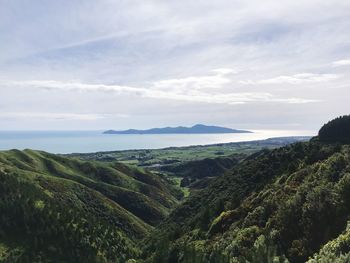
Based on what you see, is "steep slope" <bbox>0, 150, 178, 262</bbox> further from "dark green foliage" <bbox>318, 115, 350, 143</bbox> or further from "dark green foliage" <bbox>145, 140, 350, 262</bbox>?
"dark green foliage" <bbox>318, 115, 350, 143</bbox>

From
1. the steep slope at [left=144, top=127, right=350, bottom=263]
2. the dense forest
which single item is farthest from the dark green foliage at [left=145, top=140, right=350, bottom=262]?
the dense forest

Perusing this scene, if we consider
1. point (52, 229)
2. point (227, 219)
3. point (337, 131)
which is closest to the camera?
point (227, 219)

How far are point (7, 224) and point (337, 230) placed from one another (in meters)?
71.9

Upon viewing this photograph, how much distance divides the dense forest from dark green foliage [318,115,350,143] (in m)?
0.35

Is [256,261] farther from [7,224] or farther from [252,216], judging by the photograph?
[7,224]

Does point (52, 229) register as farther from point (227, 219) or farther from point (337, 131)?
point (337, 131)

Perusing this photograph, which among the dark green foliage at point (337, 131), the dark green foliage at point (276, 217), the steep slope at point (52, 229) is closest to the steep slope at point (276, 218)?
the dark green foliage at point (276, 217)

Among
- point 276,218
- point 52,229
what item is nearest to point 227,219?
point 276,218

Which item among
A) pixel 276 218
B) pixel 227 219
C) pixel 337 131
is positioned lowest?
pixel 227 219

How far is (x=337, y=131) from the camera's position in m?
138

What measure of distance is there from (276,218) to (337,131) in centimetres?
8538

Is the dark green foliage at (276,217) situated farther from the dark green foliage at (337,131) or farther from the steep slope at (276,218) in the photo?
the dark green foliage at (337,131)

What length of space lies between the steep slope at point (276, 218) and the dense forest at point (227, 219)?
15cm

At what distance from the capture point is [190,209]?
129500mm
